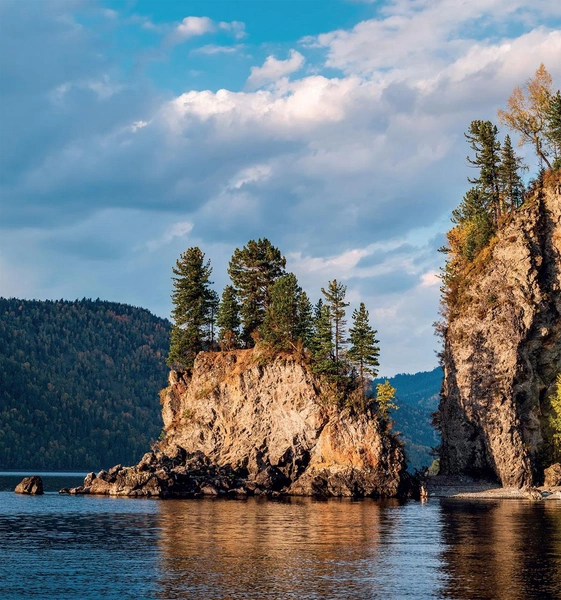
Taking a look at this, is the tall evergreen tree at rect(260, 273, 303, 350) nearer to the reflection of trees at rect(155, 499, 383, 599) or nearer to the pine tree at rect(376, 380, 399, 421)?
the pine tree at rect(376, 380, 399, 421)

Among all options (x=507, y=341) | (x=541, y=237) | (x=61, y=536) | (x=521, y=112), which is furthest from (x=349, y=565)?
(x=521, y=112)

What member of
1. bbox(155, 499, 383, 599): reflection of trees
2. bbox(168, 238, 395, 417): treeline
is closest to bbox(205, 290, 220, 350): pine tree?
bbox(168, 238, 395, 417): treeline

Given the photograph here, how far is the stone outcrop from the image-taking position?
124500mm

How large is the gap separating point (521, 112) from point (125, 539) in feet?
340

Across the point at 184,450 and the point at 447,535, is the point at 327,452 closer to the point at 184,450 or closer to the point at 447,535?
the point at 184,450

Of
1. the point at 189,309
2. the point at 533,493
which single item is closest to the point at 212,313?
the point at 189,309

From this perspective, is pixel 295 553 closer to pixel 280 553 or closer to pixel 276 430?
pixel 280 553

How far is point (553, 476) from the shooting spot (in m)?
123

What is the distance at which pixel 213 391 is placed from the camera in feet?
479

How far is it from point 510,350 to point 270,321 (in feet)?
131

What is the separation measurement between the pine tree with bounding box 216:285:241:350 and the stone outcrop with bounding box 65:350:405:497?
294 centimetres

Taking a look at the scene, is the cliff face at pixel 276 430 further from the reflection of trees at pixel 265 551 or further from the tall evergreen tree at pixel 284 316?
the reflection of trees at pixel 265 551

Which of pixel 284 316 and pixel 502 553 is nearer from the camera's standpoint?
pixel 502 553

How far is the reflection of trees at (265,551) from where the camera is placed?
47.2 metres
